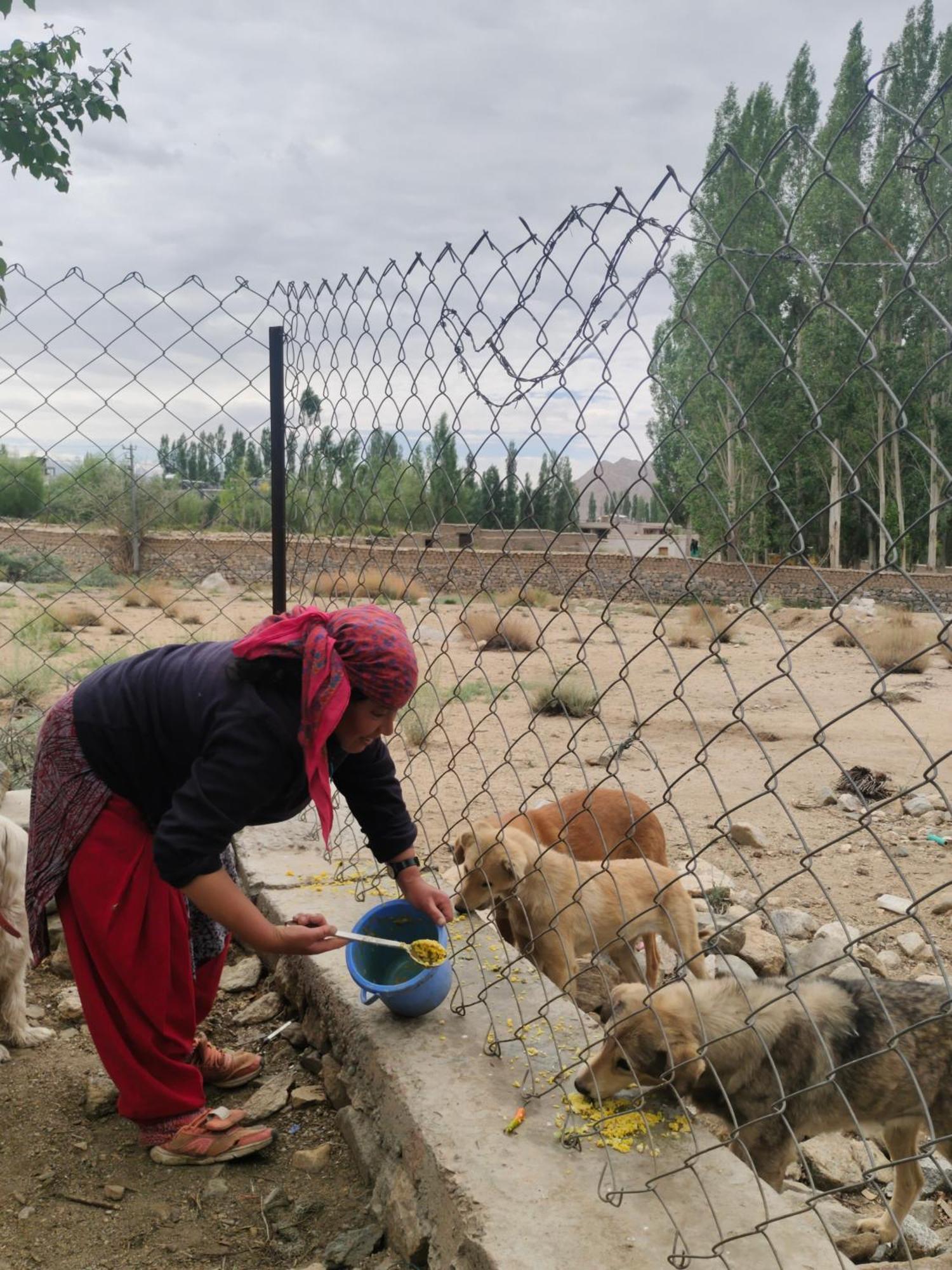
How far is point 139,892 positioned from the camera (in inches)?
107

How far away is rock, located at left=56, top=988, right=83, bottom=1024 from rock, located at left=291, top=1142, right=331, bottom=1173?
1.32m

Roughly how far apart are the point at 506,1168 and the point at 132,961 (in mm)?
1192

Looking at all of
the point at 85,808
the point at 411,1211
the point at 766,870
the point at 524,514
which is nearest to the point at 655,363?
the point at 524,514

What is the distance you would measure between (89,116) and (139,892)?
3.61 metres

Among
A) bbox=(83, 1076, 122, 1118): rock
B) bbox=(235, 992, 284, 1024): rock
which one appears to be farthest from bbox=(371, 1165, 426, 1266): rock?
bbox=(235, 992, 284, 1024): rock

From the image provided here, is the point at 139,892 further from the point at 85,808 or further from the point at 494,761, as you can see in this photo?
the point at 494,761

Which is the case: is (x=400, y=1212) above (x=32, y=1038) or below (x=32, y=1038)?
above

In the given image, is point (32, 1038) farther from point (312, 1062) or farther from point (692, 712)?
point (692, 712)

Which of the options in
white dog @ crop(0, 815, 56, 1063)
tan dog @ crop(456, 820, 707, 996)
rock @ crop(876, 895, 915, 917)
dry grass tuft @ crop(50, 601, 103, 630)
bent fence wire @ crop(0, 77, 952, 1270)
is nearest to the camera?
bent fence wire @ crop(0, 77, 952, 1270)

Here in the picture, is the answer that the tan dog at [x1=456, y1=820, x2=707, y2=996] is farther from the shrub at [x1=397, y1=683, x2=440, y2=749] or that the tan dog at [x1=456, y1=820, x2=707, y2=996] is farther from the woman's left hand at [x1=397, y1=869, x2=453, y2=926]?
the shrub at [x1=397, y1=683, x2=440, y2=749]

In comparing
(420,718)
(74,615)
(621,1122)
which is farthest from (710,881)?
(74,615)

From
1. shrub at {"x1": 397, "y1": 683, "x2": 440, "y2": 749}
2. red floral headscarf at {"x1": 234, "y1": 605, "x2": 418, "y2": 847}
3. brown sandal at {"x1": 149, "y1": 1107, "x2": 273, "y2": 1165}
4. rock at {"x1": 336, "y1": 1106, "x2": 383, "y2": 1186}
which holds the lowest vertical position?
shrub at {"x1": 397, "y1": 683, "x2": 440, "y2": 749}

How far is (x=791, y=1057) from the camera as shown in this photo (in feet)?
9.20

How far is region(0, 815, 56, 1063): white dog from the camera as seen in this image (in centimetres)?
346
